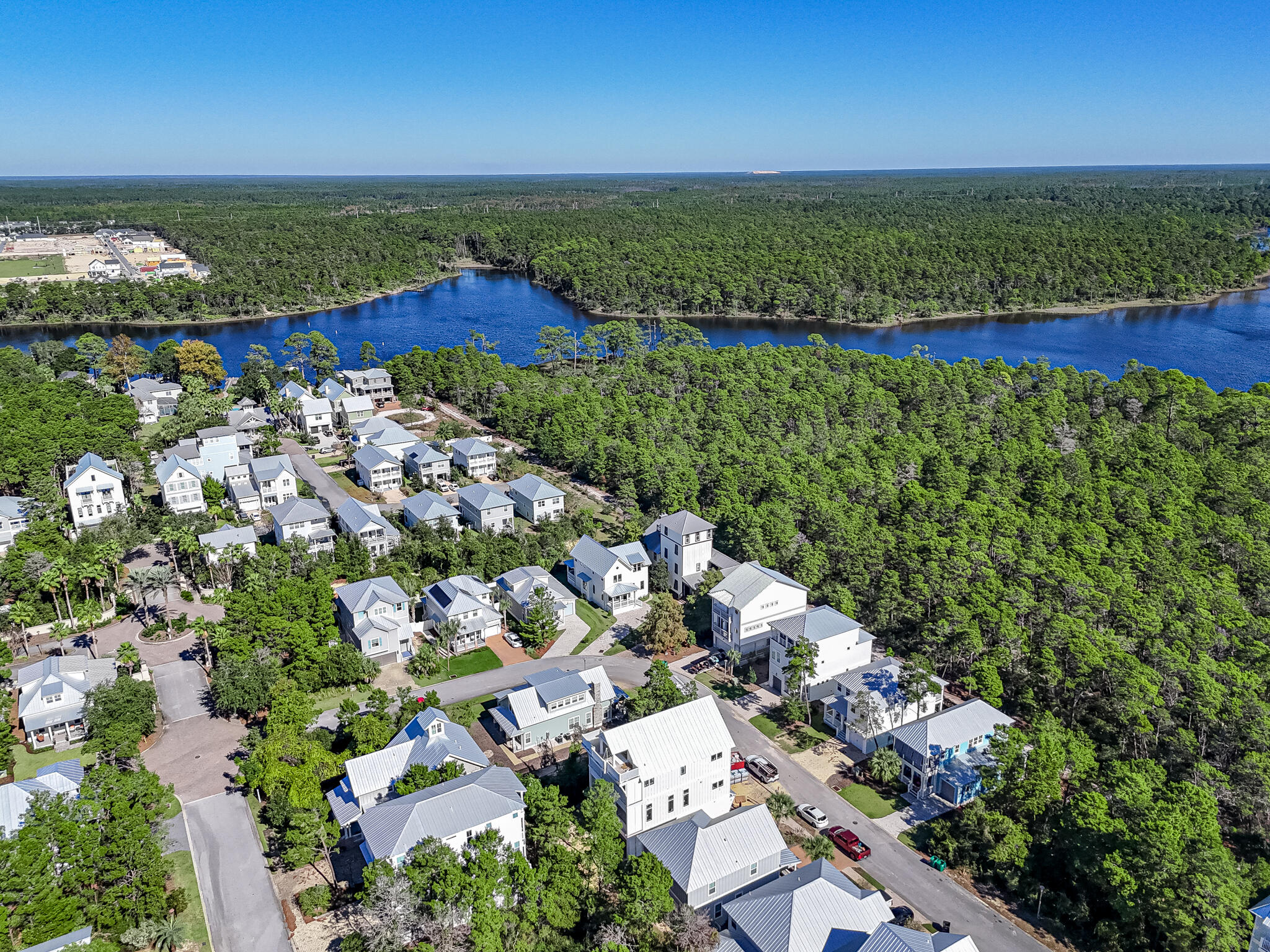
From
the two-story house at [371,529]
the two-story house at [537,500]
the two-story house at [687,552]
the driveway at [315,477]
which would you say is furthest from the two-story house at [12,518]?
the two-story house at [687,552]

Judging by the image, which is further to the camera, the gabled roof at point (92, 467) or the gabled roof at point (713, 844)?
the gabled roof at point (92, 467)

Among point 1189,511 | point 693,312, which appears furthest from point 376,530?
point 693,312

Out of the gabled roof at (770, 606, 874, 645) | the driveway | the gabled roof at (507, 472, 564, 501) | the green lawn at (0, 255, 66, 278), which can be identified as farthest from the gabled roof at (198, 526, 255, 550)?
the green lawn at (0, 255, 66, 278)

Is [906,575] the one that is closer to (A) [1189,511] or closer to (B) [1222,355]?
(A) [1189,511]

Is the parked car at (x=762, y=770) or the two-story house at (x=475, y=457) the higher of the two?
the two-story house at (x=475, y=457)

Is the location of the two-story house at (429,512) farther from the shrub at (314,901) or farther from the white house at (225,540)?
the shrub at (314,901)

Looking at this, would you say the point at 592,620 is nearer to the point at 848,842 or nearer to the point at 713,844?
the point at 713,844

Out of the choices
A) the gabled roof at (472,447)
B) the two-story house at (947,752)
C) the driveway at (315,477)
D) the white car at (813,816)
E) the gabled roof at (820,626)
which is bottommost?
the white car at (813,816)
